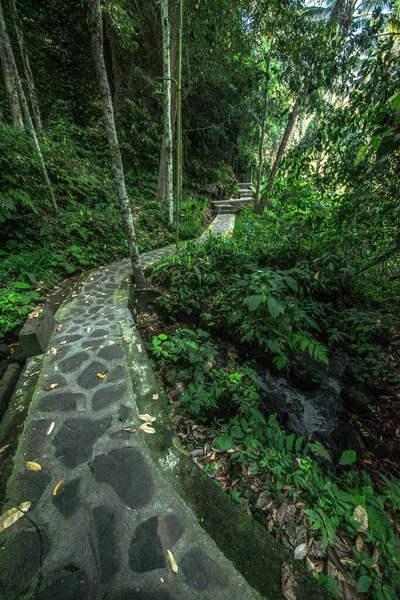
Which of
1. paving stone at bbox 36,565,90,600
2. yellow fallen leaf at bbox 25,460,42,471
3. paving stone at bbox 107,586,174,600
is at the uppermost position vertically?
paving stone at bbox 36,565,90,600

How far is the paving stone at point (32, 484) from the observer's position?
1.65m

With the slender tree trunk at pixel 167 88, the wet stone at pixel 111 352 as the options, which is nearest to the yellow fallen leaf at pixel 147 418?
the wet stone at pixel 111 352

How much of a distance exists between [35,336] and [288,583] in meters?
3.28

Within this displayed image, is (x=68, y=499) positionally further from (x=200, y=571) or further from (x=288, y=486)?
(x=288, y=486)

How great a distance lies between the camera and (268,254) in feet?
16.6

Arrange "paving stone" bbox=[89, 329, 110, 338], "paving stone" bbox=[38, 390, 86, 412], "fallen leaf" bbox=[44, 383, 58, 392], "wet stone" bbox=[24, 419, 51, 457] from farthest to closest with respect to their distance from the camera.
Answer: "paving stone" bbox=[89, 329, 110, 338]
"fallen leaf" bbox=[44, 383, 58, 392]
"paving stone" bbox=[38, 390, 86, 412]
"wet stone" bbox=[24, 419, 51, 457]

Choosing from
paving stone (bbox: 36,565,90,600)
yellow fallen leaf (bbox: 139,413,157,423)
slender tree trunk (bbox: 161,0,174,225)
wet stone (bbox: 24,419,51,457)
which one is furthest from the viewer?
slender tree trunk (bbox: 161,0,174,225)

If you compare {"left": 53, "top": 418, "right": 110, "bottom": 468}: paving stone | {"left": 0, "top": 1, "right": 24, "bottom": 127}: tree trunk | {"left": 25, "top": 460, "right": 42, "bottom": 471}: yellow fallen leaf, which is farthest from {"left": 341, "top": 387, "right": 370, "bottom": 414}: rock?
{"left": 0, "top": 1, "right": 24, "bottom": 127}: tree trunk

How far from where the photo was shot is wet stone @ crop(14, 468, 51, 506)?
1649mm

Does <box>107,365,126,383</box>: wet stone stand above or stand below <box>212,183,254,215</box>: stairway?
below

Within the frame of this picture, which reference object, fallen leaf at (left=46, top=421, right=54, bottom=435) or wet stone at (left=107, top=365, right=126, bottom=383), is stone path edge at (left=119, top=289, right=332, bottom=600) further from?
fallen leaf at (left=46, top=421, right=54, bottom=435)

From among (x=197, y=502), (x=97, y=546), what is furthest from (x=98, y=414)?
(x=197, y=502)

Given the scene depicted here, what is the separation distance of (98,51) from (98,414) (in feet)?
15.6

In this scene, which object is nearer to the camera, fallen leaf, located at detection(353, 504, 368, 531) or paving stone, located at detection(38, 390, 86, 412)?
fallen leaf, located at detection(353, 504, 368, 531)
